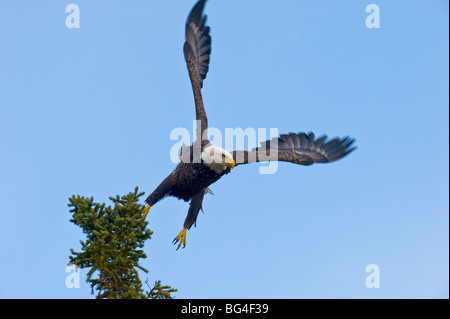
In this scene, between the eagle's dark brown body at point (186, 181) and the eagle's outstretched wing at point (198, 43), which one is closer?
the eagle's dark brown body at point (186, 181)

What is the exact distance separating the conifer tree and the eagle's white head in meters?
2.66

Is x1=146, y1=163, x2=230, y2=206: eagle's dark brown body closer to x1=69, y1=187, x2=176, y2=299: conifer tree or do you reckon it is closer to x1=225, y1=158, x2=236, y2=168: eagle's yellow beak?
x1=225, y1=158, x2=236, y2=168: eagle's yellow beak

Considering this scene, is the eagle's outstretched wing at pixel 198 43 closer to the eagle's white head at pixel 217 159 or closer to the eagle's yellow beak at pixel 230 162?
the eagle's white head at pixel 217 159

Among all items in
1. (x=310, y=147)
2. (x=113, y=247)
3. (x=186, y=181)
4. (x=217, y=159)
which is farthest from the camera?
(x=310, y=147)

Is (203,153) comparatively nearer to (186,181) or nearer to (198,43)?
(186,181)

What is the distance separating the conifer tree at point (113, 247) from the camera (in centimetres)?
849

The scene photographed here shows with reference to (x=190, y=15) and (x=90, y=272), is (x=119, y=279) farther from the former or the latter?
(x=190, y=15)

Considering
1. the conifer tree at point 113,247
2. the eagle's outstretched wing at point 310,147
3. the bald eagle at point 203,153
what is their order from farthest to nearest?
the eagle's outstretched wing at point 310,147, the bald eagle at point 203,153, the conifer tree at point 113,247

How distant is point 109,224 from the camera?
888cm

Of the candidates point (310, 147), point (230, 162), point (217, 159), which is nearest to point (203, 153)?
point (217, 159)

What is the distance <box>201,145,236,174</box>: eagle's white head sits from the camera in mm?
11531

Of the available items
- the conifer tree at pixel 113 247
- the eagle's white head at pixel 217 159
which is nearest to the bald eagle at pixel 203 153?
the eagle's white head at pixel 217 159

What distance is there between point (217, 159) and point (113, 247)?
3335 mm

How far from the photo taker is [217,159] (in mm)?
11516
